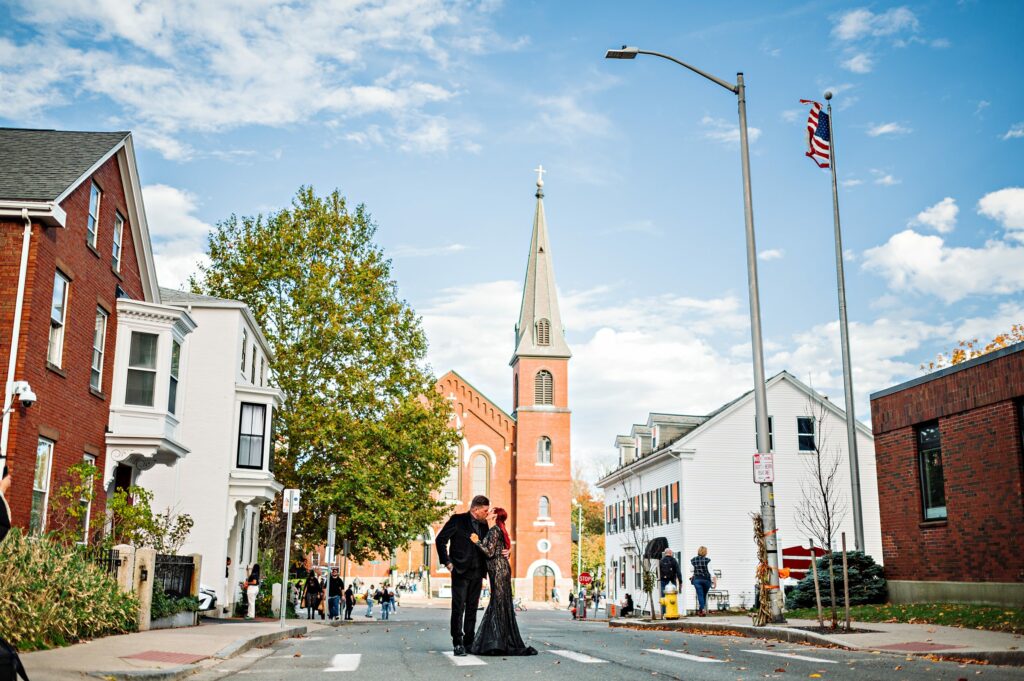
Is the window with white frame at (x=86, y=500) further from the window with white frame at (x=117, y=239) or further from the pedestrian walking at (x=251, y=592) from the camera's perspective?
the pedestrian walking at (x=251, y=592)

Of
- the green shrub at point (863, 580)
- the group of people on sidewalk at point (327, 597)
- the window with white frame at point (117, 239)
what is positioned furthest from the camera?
the group of people on sidewalk at point (327, 597)

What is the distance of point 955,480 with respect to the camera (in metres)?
18.6

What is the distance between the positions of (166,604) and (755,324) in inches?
463

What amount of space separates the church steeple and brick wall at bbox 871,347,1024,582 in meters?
55.5

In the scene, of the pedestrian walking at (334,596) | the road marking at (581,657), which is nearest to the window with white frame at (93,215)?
the road marking at (581,657)

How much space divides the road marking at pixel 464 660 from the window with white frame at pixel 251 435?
2015 cm

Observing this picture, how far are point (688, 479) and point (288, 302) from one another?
19.1 m

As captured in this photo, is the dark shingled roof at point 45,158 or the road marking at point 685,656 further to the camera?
the dark shingled roof at point 45,158

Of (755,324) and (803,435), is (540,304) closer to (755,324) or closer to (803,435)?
Result: (803,435)

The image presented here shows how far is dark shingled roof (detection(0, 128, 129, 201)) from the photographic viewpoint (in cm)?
1869

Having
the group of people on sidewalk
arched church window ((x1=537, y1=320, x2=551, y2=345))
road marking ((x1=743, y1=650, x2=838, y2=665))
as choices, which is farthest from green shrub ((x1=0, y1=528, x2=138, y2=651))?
arched church window ((x1=537, y1=320, x2=551, y2=345))

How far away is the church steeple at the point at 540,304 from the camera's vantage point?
253ft

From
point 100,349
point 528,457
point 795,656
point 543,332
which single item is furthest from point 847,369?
point 543,332

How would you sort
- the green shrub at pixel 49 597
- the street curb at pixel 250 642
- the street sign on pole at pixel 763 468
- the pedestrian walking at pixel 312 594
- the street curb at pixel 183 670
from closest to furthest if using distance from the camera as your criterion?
the street curb at pixel 183 670, the green shrub at pixel 49 597, the street curb at pixel 250 642, the street sign on pole at pixel 763 468, the pedestrian walking at pixel 312 594
